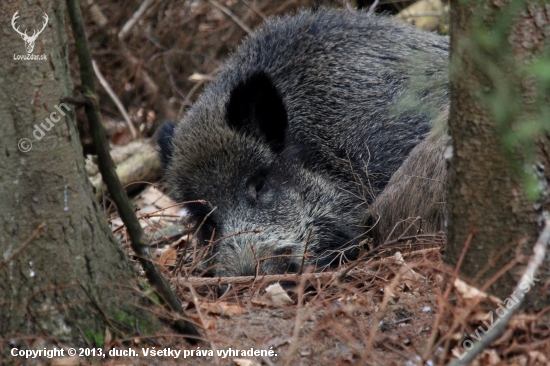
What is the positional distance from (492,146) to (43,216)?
1.80m

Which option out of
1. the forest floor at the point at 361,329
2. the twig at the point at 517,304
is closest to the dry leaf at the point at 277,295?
the forest floor at the point at 361,329

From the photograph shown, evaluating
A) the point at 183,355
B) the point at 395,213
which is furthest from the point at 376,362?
the point at 395,213

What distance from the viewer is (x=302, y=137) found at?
226 inches

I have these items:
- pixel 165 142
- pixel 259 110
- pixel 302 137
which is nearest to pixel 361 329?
pixel 259 110

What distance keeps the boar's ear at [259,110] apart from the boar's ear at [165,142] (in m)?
0.72

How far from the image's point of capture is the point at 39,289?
282 cm

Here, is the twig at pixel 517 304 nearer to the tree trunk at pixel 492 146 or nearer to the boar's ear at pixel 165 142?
the tree trunk at pixel 492 146

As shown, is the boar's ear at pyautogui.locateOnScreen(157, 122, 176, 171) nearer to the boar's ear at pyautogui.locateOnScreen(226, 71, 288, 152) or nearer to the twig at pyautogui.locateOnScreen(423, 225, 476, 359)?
the boar's ear at pyautogui.locateOnScreen(226, 71, 288, 152)

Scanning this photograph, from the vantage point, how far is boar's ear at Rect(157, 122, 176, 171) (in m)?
5.94

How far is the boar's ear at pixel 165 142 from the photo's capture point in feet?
19.5

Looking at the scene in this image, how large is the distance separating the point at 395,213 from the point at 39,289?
2.70m

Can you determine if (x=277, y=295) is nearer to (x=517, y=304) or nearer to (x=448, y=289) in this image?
(x=448, y=289)

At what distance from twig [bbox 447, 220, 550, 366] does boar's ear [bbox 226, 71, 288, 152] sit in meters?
3.13

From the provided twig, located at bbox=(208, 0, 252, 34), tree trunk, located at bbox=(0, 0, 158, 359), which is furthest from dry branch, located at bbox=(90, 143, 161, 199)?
tree trunk, located at bbox=(0, 0, 158, 359)
